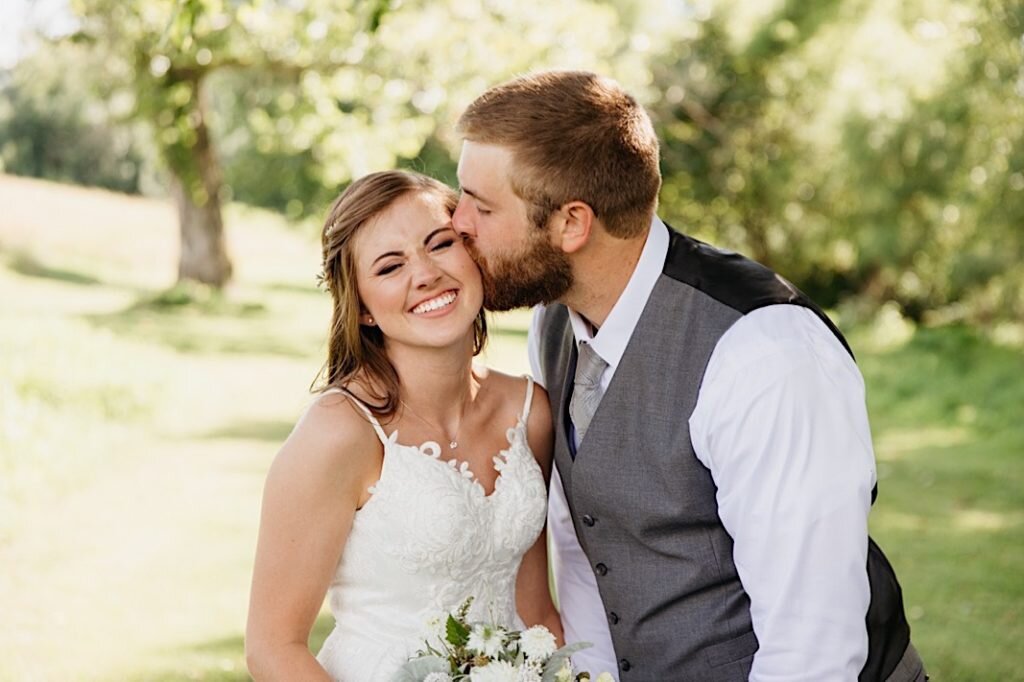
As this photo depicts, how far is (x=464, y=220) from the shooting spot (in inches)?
124

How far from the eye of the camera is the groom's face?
309cm

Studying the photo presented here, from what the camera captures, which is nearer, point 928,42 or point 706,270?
point 706,270

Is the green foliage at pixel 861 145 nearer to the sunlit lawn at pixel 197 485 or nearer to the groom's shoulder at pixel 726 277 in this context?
the sunlit lawn at pixel 197 485

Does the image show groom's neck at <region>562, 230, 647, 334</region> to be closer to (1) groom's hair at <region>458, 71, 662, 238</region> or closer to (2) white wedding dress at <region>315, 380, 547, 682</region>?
(1) groom's hair at <region>458, 71, 662, 238</region>

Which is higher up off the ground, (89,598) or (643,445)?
(643,445)

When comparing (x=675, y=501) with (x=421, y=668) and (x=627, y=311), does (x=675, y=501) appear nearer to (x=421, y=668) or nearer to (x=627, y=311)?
(x=627, y=311)

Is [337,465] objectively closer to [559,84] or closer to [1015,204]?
[559,84]

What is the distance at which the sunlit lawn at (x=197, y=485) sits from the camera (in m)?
6.23

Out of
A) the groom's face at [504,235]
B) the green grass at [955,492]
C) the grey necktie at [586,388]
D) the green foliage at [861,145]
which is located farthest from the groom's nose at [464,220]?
the green foliage at [861,145]

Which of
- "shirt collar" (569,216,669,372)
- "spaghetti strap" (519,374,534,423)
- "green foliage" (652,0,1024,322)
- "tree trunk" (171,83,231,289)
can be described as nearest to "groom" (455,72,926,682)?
"shirt collar" (569,216,669,372)

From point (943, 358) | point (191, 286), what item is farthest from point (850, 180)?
point (191, 286)

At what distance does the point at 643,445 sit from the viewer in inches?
114

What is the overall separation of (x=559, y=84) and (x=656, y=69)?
19919mm

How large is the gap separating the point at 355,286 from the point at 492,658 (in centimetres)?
111
